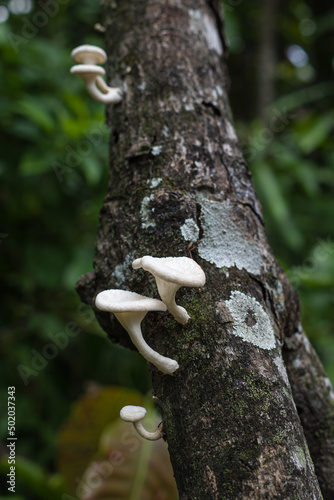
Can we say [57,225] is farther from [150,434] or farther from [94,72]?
[150,434]

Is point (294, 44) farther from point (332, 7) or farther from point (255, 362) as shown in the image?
point (255, 362)

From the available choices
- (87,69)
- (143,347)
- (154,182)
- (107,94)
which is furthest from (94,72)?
(143,347)

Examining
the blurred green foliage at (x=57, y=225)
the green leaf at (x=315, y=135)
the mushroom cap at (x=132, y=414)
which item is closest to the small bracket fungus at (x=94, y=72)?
the blurred green foliage at (x=57, y=225)

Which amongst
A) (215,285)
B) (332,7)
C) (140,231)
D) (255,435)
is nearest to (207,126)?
(140,231)

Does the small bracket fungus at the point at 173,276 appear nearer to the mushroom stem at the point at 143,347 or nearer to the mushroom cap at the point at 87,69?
the mushroom stem at the point at 143,347

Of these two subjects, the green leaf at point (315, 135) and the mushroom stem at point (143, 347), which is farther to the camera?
the green leaf at point (315, 135)

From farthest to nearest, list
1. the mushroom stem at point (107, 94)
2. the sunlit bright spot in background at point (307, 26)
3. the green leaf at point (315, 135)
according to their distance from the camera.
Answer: the sunlit bright spot in background at point (307, 26) → the green leaf at point (315, 135) → the mushroom stem at point (107, 94)

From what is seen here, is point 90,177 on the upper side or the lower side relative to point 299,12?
lower
